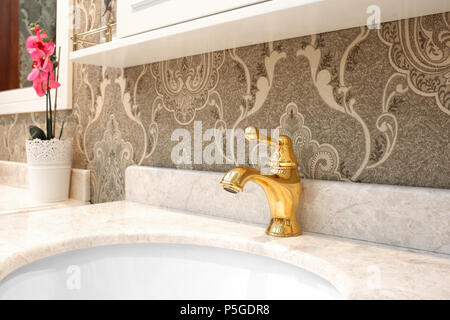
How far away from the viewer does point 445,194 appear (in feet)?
2.00

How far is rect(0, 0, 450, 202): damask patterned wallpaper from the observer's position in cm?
65

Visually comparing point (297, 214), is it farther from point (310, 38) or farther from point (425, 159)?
point (310, 38)

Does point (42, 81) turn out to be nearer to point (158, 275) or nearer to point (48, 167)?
point (48, 167)

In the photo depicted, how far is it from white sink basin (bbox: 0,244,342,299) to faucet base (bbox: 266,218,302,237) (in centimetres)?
6

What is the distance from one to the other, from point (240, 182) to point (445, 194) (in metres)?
0.32

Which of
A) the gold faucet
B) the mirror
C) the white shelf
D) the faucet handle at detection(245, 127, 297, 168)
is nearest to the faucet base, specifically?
the gold faucet

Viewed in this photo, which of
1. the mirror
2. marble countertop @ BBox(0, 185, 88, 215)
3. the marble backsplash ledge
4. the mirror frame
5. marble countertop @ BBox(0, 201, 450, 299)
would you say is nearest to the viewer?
marble countertop @ BBox(0, 201, 450, 299)

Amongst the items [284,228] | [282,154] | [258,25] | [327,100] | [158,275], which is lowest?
A: [158,275]

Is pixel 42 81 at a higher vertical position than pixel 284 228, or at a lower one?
higher

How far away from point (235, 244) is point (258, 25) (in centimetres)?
40

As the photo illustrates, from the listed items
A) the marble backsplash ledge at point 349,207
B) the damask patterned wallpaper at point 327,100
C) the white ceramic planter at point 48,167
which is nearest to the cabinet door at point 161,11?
the damask patterned wallpaper at point 327,100

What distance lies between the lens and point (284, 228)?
726 millimetres

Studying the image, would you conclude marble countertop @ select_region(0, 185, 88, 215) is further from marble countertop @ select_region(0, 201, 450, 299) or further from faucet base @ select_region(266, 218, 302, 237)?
faucet base @ select_region(266, 218, 302, 237)

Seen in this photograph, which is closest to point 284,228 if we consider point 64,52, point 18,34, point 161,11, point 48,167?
point 161,11
